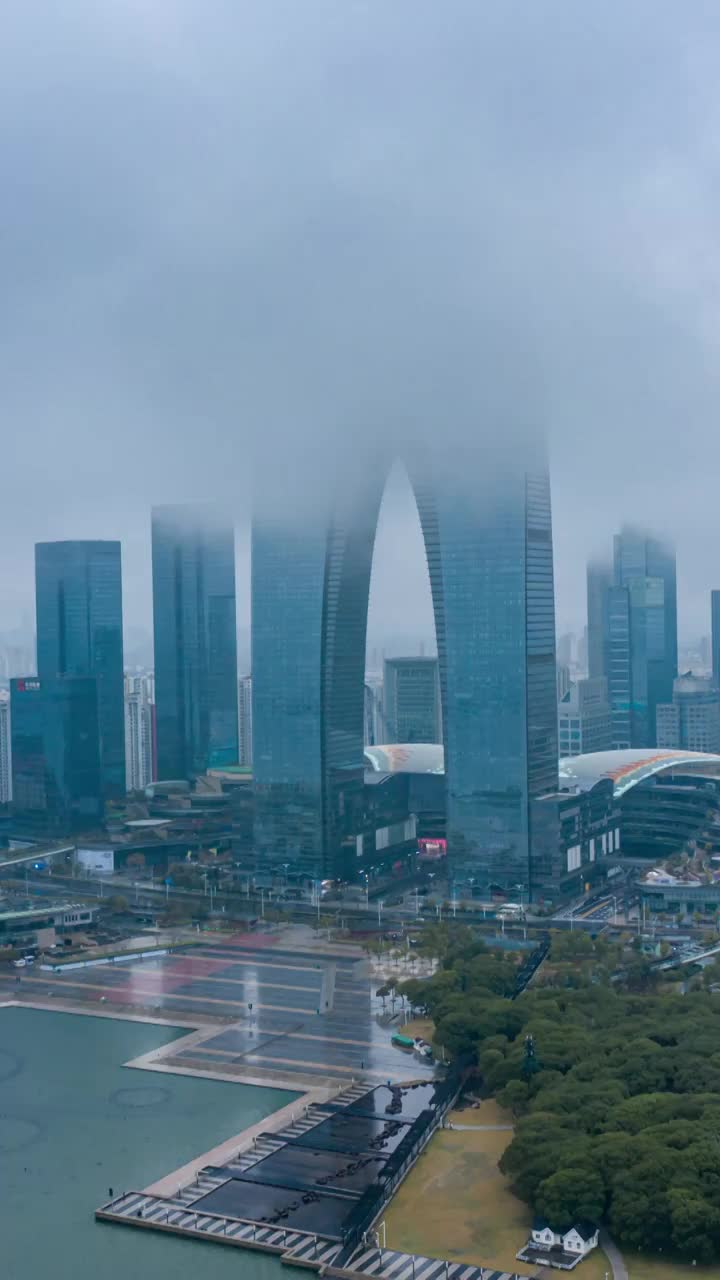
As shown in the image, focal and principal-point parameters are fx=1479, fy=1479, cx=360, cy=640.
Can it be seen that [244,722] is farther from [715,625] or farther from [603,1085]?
[603,1085]

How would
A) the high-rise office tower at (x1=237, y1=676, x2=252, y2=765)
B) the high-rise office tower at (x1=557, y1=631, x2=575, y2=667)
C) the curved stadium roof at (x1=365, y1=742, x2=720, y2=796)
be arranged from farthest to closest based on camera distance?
the high-rise office tower at (x1=557, y1=631, x2=575, y2=667) → the high-rise office tower at (x1=237, y1=676, x2=252, y2=765) → the curved stadium roof at (x1=365, y1=742, x2=720, y2=796)

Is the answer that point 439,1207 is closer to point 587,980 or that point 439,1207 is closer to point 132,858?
point 587,980

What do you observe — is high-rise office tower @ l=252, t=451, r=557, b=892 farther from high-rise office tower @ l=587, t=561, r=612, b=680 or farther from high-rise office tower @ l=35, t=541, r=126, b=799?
high-rise office tower @ l=587, t=561, r=612, b=680

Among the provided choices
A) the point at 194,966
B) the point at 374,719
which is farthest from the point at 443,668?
the point at 374,719

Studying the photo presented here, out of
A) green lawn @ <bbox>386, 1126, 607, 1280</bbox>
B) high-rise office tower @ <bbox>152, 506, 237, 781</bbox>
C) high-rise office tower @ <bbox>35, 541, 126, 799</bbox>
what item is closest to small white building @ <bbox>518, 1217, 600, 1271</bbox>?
green lawn @ <bbox>386, 1126, 607, 1280</bbox>

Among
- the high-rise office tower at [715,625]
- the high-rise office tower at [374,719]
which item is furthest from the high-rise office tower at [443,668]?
the high-rise office tower at [715,625]

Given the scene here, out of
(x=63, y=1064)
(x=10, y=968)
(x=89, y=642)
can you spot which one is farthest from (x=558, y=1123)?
(x=89, y=642)
